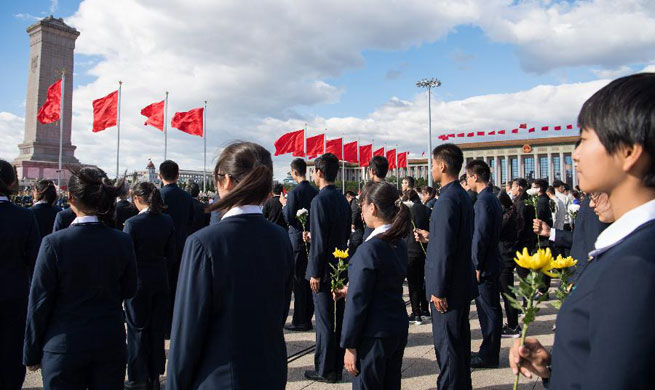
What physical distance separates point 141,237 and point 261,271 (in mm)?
2998

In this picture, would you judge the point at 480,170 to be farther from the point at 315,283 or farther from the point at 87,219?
the point at 87,219

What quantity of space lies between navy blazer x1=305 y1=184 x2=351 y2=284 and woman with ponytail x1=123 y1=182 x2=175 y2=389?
1.55 m

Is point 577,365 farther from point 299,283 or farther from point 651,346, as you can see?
point 299,283

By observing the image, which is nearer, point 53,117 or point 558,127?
point 53,117

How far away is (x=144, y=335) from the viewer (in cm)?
457

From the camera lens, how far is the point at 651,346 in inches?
40.3

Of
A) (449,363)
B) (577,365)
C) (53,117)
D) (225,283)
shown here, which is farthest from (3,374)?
(53,117)

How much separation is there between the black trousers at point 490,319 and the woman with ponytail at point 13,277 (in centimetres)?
464

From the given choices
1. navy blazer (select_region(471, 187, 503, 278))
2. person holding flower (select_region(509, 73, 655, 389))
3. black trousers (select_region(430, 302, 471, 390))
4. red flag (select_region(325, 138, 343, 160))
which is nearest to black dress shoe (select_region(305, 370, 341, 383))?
black trousers (select_region(430, 302, 471, 390))

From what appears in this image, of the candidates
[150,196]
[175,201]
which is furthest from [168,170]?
[150,196]

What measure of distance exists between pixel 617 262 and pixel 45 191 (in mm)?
6601

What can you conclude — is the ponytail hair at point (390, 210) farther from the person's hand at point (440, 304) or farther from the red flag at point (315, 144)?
the red flag at point (315, 144)

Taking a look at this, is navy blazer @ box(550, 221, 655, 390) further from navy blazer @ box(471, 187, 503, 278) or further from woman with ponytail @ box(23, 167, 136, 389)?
navy blazer @ box(471, 187, 503, 278)

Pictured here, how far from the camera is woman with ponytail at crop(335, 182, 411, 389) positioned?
3.15m
